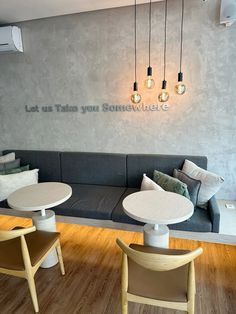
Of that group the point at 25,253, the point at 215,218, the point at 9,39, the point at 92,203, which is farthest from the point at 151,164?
the point at 9,39

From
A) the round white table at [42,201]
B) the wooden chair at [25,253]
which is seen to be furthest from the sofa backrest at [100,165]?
the wooden chair at [25,253]

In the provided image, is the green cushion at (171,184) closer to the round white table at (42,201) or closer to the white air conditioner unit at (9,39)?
the round white table at (42,201)

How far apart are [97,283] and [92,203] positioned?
32.6 inches

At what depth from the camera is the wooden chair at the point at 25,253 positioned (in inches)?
63.1

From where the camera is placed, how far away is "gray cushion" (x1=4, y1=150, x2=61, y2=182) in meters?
3.32

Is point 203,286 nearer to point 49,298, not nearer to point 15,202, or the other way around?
point 49,298

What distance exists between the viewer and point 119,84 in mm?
3006

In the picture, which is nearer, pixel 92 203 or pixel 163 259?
pixel 163 259

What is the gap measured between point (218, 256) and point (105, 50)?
271 centimetres

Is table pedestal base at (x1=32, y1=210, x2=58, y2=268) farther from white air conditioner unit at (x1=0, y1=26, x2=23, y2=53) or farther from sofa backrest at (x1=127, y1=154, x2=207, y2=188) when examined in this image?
white air conditioner unit at (x1=0, y1=26, x2=23, y2=53)

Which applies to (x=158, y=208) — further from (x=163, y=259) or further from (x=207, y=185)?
(x=207, y=185)

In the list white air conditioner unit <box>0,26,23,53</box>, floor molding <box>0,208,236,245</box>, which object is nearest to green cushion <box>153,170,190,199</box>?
floor molding <box>0,208,236,245</box>

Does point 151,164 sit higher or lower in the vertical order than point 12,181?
higher

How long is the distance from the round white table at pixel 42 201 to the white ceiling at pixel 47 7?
6.80 ft
